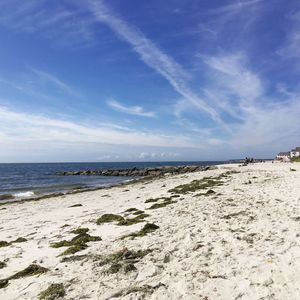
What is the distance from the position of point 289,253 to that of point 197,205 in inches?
310

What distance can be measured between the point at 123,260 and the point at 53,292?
6.29 ft

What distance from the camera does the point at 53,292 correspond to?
5617mm

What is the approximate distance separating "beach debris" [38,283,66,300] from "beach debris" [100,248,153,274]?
1.08 metres

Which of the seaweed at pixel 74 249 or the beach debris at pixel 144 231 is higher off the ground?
the beach debris at pixel 144 231

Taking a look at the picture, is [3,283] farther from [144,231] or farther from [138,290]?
[144,231]

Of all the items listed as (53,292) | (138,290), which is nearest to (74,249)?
(53,292)

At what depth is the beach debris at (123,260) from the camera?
6.61 metres

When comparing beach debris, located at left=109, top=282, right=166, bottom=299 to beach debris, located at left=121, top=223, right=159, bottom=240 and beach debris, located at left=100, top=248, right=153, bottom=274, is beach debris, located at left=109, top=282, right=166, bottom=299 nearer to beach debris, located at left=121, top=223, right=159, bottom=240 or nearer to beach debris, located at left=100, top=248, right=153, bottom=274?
beach debris, located at left=100, top=248, right=153, bottom=274

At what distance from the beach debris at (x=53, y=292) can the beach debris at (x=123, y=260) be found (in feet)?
A: 3.56

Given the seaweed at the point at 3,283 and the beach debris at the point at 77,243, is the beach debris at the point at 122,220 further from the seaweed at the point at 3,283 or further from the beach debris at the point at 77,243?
the seaweed at the point at 3,283

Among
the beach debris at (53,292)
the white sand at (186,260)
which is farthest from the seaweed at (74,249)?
the beach debris at (53,292)

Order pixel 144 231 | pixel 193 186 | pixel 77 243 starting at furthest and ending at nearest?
pixel 193 186, pixel 144 231, pixel 77 243

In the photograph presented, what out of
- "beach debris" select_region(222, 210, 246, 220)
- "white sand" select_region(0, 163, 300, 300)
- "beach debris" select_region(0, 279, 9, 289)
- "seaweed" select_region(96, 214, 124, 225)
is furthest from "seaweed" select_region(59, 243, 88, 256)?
"beach debris" select_region(222, 210, 246, 220)

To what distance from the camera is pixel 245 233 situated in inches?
356
